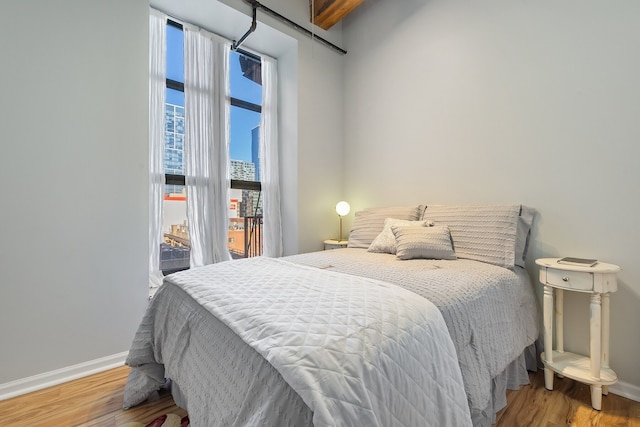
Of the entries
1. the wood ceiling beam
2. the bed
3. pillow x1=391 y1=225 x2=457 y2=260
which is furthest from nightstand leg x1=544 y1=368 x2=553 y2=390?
the wood ceiling beam

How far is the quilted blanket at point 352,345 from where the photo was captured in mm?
668

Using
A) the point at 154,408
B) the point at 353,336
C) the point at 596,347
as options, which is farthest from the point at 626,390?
the point at 154,408

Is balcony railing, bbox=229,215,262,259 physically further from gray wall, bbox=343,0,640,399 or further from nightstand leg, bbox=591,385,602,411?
nightstand leg, bbox=591,385,602,411

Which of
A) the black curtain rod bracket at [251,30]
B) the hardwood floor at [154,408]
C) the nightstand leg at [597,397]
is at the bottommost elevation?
the hardwood floor at [154,408]

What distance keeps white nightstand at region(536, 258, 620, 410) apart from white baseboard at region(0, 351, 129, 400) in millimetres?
2784

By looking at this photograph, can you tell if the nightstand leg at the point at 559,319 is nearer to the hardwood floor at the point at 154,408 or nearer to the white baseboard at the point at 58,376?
the hardwood floor at the point at 154,408

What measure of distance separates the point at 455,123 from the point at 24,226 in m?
3.12

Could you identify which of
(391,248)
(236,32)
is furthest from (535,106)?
(236,32)

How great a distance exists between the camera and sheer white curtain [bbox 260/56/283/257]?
319 cm

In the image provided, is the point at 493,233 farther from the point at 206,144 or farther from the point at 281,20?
the point at 281,20

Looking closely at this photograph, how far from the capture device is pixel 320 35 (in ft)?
10.6

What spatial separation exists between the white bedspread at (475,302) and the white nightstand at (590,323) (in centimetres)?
12

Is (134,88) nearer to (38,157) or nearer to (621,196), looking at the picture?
(38,157)

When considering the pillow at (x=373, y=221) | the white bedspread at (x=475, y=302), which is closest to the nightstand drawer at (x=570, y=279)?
the white bedspread at (x=475, y=302)
